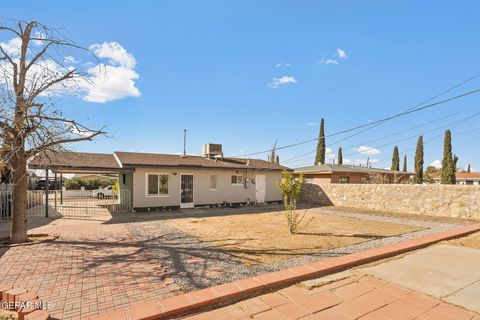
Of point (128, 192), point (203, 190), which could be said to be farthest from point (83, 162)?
point (203, 190)

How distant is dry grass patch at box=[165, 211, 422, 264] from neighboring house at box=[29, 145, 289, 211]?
4.11 m

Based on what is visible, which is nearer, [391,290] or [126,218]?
[391,290]

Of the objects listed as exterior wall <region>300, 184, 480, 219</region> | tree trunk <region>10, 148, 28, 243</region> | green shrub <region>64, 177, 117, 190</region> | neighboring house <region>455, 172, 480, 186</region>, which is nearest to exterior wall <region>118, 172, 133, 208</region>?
tree trunk <region>10, 148, 28, 243</region>

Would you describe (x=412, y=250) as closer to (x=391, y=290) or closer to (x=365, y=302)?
(x=391, y=290)

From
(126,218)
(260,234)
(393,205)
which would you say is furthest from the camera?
(393,205)

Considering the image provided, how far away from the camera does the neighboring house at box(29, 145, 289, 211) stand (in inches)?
584

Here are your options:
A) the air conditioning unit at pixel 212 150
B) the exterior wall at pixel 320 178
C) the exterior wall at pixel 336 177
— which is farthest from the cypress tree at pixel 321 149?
the air conditioning unit at pixel 212 150

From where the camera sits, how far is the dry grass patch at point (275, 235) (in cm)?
664

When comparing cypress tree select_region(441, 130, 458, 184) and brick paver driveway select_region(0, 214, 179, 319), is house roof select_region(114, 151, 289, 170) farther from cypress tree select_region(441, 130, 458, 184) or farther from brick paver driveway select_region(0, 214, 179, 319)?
cypress tree select_region(441, 130, 458, 184)

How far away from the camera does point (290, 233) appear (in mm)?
8922

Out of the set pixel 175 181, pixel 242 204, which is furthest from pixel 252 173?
pixel 175 181

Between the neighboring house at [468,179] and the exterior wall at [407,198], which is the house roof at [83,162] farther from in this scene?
the neighboring house at [468,179]

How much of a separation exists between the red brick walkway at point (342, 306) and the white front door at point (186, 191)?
42.1ft

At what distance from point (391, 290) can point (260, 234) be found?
4.91 metres
